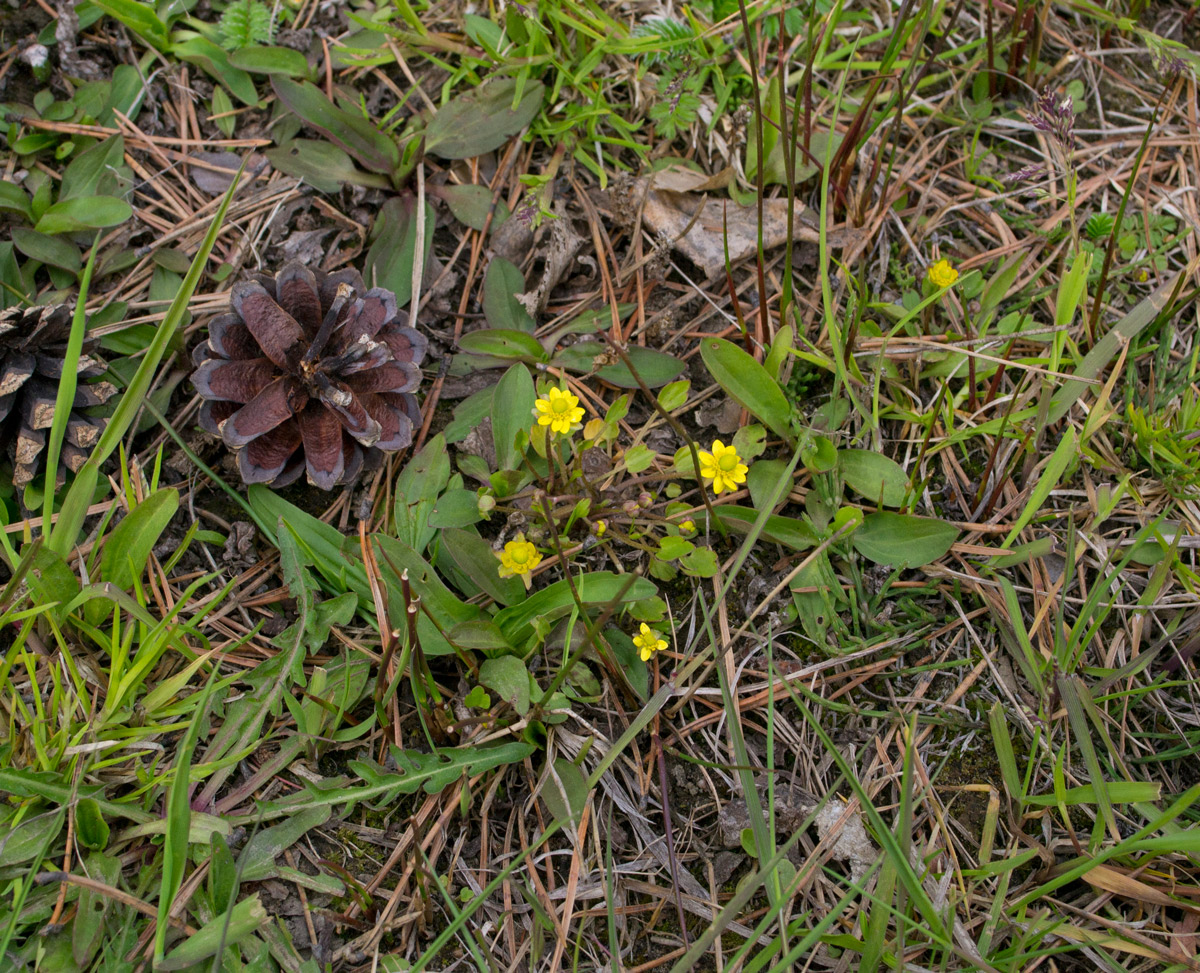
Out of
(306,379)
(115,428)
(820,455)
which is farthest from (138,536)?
(820,455)

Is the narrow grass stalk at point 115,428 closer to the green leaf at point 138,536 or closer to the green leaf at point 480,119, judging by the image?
the green leaf at point 138,536

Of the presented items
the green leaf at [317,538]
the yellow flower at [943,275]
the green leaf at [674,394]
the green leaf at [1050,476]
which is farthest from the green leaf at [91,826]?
the yellow flower at [943,275]

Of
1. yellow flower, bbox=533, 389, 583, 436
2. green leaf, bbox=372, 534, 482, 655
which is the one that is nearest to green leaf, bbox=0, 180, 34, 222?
green leaf, bbox=372, 534, 482, 655

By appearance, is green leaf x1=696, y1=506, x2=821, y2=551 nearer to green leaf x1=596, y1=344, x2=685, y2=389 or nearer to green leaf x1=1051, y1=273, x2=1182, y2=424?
green leaf x1=596, y1=344, x2=685, y2=389

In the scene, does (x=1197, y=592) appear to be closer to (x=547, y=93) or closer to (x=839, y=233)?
(x=839, y=233)

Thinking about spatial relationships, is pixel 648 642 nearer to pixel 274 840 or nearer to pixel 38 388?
pixel 274 840
